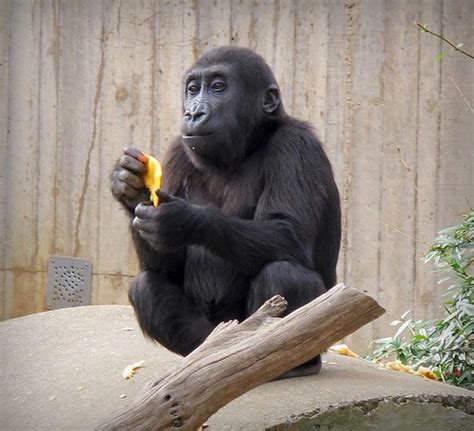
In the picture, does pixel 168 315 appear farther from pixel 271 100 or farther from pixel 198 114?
pixel 271 100

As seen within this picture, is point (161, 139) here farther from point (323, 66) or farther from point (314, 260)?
point (314, 260)

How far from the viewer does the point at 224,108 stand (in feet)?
16.7

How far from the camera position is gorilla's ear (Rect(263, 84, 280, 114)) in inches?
205

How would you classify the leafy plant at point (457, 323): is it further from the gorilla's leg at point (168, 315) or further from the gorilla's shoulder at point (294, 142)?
the gorilla's leg at point (168, 315)

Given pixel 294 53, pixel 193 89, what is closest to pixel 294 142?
pixel 193 89

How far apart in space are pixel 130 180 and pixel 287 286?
0.89 m

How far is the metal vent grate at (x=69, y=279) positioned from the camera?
7641mm

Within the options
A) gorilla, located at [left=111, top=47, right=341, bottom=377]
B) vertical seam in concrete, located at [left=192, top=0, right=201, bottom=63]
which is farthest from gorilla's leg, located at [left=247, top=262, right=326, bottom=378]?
vertical seam in concrete, located at [left=192, top=0, right=201, bottom=63]

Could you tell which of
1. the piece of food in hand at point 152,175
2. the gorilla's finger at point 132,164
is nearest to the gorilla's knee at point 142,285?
the piece of food in hand at point 152,175

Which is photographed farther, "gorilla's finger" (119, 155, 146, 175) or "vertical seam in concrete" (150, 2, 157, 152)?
"vertical seam in concrete" (150, 2, 157, 152)

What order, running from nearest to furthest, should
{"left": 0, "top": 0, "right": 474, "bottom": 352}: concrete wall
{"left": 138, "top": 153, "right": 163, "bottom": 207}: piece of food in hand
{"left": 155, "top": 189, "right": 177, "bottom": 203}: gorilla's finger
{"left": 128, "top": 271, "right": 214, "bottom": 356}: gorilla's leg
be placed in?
{"left": 155, "top": 189, "right": 177, "bottom": 203}: gorilla's finger
{"left": 138, "top": 153, "right": 163, "bottom": 207}: piece of food in hand
{"left": 128, "top": 271, "right": 214, "bottom": 356}: gorilla's leg
{"left": 0, "top": 0, "right": 474, "bottom": 352}: concrete wall

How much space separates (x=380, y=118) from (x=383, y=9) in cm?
76

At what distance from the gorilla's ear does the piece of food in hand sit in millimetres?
720

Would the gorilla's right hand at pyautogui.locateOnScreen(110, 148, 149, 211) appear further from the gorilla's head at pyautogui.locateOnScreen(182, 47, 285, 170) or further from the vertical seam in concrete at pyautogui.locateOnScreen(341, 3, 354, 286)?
the vertical seam in concrete at pyautogui.locateOnScreen(341, 3, 354, 286)
